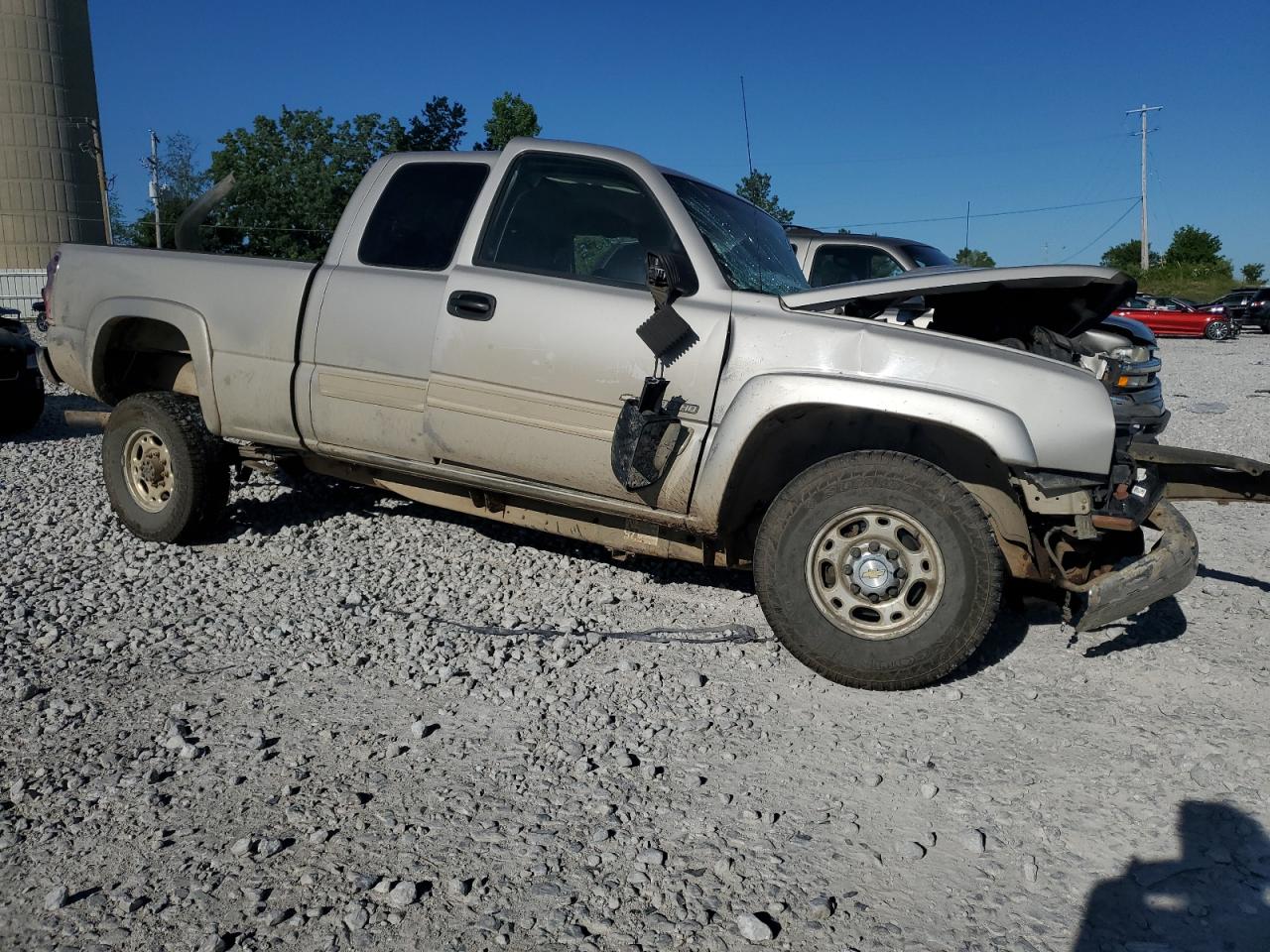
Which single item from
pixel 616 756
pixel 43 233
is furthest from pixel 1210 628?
pixel 43 233

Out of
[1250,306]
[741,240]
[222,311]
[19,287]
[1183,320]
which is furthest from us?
[19,287]

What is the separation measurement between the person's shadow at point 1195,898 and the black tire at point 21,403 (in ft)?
32.0

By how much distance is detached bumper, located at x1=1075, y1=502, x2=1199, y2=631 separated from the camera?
12.2 ft

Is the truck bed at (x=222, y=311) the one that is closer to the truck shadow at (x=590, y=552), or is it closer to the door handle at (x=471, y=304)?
the door handle at (x=471, y=304)

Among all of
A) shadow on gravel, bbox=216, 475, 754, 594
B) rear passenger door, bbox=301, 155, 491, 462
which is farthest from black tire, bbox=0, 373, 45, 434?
rear passenger door, bbox=301, 155, 491, 462

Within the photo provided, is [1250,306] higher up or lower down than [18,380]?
higher up

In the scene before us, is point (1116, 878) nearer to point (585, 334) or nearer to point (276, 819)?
point (276, 819)

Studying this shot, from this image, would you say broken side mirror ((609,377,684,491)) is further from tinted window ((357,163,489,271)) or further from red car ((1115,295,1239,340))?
red car ((1115,295,1239,340))

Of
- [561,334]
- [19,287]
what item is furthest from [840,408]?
[19,287]

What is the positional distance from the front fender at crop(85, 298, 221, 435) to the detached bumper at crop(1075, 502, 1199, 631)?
4262mm

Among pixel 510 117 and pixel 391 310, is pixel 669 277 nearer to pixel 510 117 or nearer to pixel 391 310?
pixel 391 310

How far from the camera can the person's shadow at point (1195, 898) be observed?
2.50 meters

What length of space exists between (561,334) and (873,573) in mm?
1656

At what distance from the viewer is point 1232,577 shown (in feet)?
18.0
